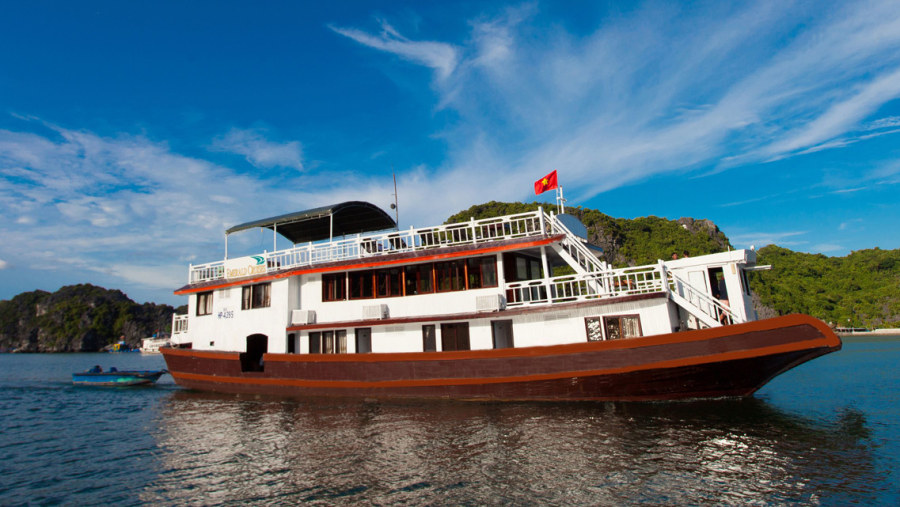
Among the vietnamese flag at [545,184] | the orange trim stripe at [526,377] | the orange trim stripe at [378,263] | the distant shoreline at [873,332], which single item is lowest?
the distant shoreline at [873,332]

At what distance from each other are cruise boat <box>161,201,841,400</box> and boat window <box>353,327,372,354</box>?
2.1 inches

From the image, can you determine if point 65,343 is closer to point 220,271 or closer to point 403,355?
point 220,271

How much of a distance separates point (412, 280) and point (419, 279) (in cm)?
26

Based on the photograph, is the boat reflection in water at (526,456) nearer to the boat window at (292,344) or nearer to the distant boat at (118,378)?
the boat window at (292,344)

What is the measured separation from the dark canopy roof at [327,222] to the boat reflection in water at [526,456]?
7.26 meters

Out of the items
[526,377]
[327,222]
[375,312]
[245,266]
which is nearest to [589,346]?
[526,377]

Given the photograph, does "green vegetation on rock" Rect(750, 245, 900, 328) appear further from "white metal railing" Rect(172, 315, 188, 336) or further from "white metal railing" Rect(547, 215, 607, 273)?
"white metal railing" Rect(172, 315, 188, 336)

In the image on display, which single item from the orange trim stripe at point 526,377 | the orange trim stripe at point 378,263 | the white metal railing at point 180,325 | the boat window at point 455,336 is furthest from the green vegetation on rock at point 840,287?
the white metal railing at point 180,325

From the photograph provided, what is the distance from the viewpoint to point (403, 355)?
1312 centimetres

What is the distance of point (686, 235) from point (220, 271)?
2898 inches

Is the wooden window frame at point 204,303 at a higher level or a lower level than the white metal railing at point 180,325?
higher

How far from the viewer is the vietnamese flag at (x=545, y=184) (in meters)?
14.5

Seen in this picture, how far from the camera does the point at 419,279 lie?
14570mm

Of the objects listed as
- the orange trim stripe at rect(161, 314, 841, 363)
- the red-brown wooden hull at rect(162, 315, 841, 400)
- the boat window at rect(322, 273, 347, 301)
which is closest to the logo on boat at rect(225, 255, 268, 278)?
the boat window at rect(322, 273, 347, 301)
